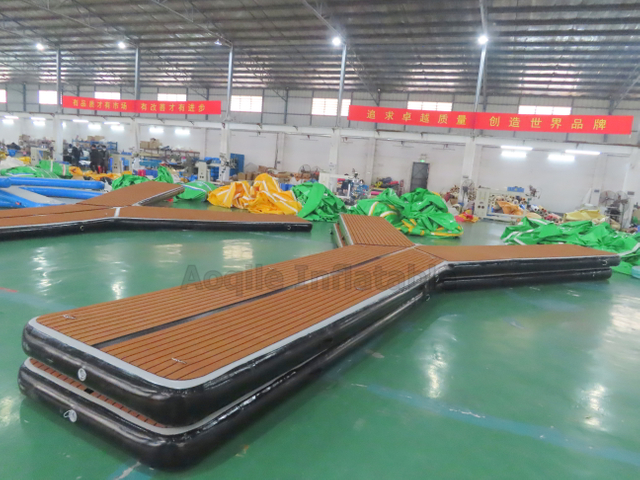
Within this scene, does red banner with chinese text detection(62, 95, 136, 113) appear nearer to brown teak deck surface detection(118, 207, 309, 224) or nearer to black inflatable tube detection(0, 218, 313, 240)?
brown teak deck surface detection(118, 207, 309, 224)

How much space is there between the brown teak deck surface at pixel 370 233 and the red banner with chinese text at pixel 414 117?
835 cm

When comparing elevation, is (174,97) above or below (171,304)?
above

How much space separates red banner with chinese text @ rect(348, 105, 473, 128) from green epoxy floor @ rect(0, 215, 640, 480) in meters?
10.7

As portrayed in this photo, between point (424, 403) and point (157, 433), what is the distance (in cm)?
135

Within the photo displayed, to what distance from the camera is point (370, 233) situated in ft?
18.3

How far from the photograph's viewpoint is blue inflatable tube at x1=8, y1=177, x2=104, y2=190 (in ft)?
26.2

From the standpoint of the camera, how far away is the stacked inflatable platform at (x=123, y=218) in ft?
16.6

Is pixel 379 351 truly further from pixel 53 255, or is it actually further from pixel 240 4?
pixel 240 4

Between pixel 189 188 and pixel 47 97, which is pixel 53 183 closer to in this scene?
pixel 189 188

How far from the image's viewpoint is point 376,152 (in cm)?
2202

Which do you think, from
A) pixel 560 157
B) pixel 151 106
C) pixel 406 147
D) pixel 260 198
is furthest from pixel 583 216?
pixel 151 106

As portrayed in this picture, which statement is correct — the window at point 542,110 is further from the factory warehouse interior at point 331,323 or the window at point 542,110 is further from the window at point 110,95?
the window at point 110,95

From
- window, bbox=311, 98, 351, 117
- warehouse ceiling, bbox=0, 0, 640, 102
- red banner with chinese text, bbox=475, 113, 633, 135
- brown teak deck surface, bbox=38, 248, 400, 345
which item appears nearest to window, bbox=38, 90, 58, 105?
warehouse ceiling, bbox=0, 0, 640, 102

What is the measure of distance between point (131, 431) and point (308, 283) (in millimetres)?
1657
